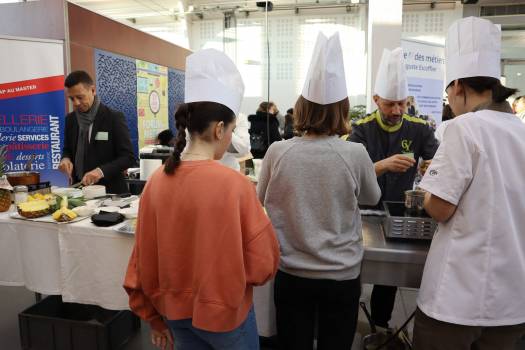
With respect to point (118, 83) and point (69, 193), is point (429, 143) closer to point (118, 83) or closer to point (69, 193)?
point (69, 193)

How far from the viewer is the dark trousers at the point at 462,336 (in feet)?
3.39

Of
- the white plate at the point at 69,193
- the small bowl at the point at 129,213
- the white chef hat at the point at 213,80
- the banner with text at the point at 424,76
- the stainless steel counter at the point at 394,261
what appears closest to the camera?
the white chef hat at the point at 213,80

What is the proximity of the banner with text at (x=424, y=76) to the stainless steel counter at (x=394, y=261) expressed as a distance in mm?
2251

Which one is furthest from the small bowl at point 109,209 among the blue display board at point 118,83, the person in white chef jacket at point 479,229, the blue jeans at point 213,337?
the blue display board at point 118,83

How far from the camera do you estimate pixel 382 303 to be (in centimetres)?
200

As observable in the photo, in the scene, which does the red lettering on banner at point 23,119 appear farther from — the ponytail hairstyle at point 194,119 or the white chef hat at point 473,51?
the white chef hat at point 473,51

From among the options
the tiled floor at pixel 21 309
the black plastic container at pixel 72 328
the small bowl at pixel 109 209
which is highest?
the small bowl at pixel 109 209

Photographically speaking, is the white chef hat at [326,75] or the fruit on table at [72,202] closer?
the white chef hat at [326,75]

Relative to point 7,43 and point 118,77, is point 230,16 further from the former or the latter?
point 7,43

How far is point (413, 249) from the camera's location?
1.23 meters

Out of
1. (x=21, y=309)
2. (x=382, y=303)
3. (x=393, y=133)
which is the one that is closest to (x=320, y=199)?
(x=393, y=133)

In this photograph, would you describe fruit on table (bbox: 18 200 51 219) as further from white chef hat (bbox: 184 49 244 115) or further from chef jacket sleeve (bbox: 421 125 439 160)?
chef jacket sleeve (bbox: 421 125 439 160)

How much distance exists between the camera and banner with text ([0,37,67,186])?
11.0 feet

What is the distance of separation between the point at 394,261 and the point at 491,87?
0.60 metres
